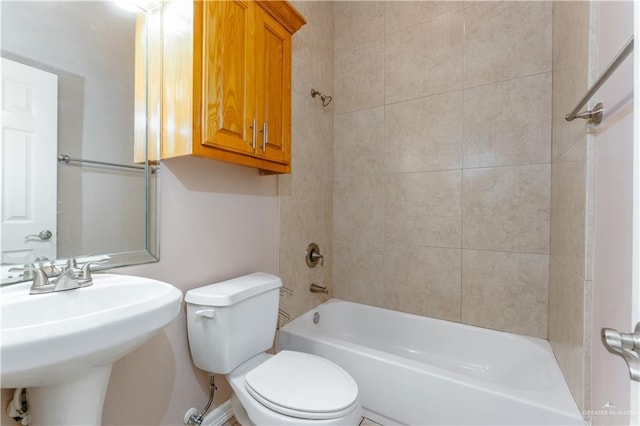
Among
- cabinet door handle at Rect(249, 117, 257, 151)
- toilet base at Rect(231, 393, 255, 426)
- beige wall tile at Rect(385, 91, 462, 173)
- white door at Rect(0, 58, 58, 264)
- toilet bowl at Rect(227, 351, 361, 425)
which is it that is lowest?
toilet base at Rect(231, 393, 255, 426)

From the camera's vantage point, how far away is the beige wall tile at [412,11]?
71.0 inches

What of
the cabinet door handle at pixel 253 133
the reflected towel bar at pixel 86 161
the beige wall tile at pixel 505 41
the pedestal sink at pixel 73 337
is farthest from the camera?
the beige wall tile at pixel 505 41

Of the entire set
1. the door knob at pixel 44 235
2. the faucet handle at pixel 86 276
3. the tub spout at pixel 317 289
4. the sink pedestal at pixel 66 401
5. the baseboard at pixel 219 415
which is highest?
the door knob at pixel 44 235

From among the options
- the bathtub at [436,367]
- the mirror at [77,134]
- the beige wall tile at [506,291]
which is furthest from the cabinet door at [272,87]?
the beige wall tile at [506,291]

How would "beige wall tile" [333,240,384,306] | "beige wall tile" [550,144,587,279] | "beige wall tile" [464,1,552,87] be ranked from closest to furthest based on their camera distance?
"beige wall tile" [550,144,587,279], "beige wall tile" [464,1,552,87], "beige wall tile" [333,240,384,306]

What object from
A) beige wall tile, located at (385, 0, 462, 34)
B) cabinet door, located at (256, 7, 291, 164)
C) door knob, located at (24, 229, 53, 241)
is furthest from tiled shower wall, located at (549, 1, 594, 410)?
door knob, located at (24, 229, 53, 241)

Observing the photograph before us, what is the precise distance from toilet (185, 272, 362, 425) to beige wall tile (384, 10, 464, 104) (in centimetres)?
157

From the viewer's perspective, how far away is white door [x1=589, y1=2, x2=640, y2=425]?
664 millimetres

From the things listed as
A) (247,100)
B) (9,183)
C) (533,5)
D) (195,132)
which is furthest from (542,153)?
(9,183)

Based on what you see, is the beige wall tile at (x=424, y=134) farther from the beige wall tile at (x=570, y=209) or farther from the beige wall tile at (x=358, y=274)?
the beige wall tile at (x=358, y=274)

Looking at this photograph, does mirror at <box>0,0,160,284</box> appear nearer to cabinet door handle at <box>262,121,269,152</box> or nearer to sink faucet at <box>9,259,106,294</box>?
sink faucet at <box>9,259,106,294</box>

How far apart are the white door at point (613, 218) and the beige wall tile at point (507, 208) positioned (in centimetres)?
71

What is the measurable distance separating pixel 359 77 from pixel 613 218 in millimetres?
1802

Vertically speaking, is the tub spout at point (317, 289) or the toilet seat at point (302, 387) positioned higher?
the tub spout at point (317, 289)
